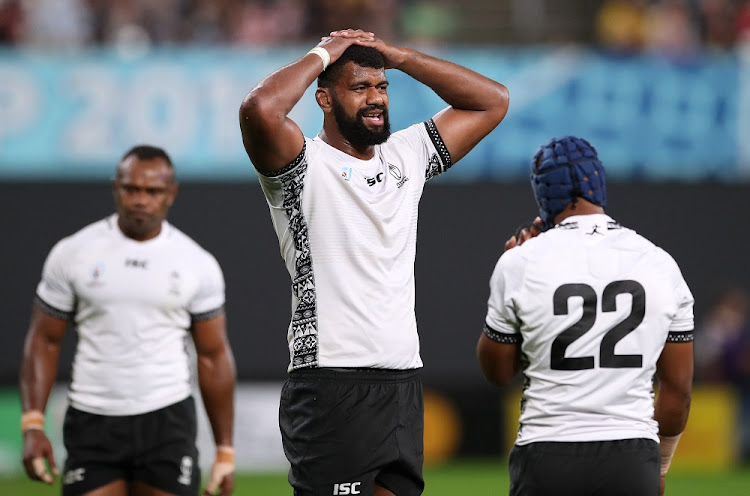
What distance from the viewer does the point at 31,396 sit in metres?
5.86

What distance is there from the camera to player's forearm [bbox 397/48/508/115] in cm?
483

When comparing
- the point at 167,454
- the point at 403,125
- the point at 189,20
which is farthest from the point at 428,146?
the point at 189,20

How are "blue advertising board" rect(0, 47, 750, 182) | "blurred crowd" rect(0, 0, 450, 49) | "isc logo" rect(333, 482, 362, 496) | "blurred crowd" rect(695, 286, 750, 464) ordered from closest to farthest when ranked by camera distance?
"isc logo" rect(333, 482, 362, 496), "blue advertising board" rect(0, 47, 750, 182), "blurred crowd" rect(0, 0, 450, 49), "blurred crowd" rect(695, 286, 750, 464)

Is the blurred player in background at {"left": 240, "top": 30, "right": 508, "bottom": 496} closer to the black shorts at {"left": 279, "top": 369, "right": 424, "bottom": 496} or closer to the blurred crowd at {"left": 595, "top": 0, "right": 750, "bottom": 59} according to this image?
the black shorts at {"left": 279, "top": 369, "right": 424, "bottom": 496}

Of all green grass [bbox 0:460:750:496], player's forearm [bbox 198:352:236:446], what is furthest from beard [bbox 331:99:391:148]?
green grass [bbox 0:460:750:496]

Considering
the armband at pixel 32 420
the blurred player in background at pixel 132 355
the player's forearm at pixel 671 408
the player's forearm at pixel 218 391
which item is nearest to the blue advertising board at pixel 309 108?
the blurred player in background at pixel 132 355

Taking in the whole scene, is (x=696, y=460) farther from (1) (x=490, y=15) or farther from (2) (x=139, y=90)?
(2) (x=139, y=90)

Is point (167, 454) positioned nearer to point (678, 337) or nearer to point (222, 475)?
point (222, 475)

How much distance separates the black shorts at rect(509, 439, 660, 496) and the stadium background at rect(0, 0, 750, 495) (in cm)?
745

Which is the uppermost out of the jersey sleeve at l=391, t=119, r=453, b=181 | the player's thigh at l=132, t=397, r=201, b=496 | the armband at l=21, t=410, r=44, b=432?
the jersey sleeve at l=391, t=119, r=453, b=181

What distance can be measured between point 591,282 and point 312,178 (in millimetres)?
1133

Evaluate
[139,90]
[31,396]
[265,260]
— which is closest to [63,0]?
[139,90]

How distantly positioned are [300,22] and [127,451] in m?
8.27

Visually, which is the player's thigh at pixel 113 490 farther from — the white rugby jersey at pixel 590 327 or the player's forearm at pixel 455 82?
the player's forearm at pixel 455 82
